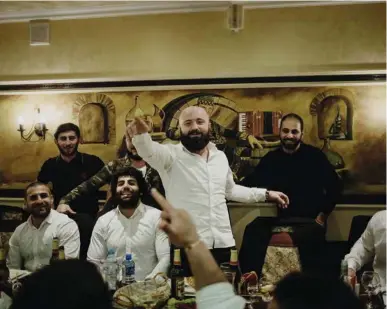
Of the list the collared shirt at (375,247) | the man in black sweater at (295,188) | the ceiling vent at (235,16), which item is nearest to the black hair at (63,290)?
the collared shirt at (375,247)

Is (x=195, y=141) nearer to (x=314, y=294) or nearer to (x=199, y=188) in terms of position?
(x=199, y=188)

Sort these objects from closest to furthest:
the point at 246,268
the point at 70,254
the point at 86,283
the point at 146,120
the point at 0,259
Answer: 1. the point at 86,283
2. the point at 0,259
3. the point at 70,254
4. the point at 246,268
5. the point at 146,120

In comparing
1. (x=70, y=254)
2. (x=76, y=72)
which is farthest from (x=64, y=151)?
(x=70, y=254)

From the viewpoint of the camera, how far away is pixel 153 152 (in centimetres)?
334

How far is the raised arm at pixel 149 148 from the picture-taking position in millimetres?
3186

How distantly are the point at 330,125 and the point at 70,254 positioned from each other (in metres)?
2.05

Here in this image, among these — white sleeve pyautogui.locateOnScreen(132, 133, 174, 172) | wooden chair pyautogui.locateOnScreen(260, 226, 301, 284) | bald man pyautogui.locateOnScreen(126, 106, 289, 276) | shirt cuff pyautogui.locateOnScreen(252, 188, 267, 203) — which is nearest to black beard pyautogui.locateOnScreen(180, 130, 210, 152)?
bald man pyautogui.locateOnScreen(126, 106, 289, 276)

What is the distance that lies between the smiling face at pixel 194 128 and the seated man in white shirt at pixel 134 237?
1.81 ft

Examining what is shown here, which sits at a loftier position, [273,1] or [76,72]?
[273,1]

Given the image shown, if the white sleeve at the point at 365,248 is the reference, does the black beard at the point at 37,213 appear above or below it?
above

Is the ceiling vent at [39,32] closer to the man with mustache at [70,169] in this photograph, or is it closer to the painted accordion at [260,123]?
the man with mustache at [70,169]

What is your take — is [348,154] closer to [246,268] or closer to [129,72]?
[246,268]

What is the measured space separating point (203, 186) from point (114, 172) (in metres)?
0.80

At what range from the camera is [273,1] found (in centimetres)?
365
